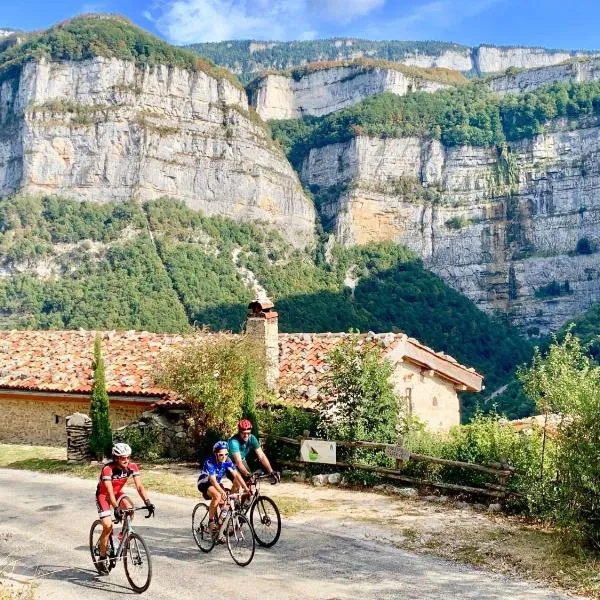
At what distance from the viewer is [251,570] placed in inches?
397

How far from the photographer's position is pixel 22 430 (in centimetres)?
2423

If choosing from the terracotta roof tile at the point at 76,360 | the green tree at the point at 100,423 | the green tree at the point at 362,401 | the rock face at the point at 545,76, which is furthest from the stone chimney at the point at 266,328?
the rock face at the point at 545,76

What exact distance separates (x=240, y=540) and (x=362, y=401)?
6.89 meters

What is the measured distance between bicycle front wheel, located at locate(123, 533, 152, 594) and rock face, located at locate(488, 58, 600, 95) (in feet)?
510

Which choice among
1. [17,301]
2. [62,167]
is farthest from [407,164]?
[17,301]

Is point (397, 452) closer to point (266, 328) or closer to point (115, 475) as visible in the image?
point (266, 328)

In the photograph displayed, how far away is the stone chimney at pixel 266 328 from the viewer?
20594 mm

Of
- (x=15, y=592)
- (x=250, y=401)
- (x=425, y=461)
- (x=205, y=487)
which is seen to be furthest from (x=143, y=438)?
(x=15, y=592)

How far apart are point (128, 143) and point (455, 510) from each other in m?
113

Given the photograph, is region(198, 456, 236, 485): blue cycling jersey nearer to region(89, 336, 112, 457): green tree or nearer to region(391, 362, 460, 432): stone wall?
region(89, 336, 112, 457): green tree

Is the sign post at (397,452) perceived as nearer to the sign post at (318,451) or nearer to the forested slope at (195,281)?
the sign post at (318,451)

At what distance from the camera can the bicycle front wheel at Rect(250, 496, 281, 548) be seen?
1098 centimetres

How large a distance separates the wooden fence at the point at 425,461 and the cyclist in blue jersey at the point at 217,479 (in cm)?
539

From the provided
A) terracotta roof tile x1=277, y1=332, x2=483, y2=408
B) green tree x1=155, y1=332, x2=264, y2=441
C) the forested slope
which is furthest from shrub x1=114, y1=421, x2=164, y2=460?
the forested slope
